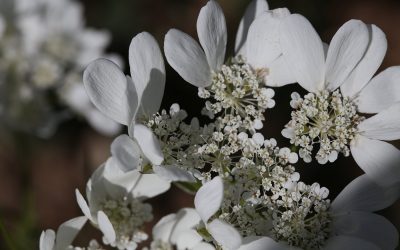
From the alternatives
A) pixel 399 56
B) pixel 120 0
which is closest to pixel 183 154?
pixel 120 0

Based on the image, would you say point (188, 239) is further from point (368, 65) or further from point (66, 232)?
point (368, 65)

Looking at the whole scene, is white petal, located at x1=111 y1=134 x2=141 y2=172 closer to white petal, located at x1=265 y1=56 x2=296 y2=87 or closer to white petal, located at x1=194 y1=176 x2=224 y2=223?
white petal, located at x1=194 y1=176 x2=224 y2=223

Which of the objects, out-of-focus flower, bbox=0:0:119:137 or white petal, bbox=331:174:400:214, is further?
out-of-focus flower, bbox=0:0:119:137

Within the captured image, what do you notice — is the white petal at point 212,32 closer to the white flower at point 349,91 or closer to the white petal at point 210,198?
the white flower at point 349,91

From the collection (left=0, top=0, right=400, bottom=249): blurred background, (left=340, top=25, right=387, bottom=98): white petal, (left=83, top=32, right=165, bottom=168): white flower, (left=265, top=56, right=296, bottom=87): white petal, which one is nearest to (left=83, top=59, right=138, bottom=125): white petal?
(left=83, top=32, right=165, bottom=168): white flower

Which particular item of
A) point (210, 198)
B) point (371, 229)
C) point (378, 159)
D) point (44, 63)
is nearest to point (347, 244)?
point (371, 229)

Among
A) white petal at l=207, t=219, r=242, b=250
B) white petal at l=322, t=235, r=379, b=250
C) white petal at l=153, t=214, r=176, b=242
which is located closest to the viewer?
white petal at l=207, t=219, r=242, b=250
